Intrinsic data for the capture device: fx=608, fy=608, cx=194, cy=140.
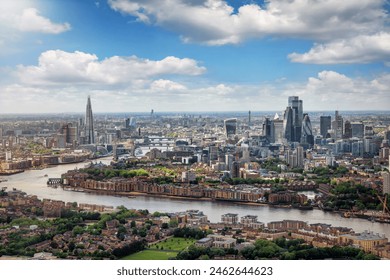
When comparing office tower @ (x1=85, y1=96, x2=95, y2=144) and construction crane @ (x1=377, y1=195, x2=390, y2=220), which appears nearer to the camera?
construction crane @ (x1=377, y1=195, x2=390, y2=220)

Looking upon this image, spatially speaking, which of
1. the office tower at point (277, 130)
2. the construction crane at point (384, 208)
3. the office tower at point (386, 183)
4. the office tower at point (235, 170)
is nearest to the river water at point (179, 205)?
the construction crane at point (384, 208)

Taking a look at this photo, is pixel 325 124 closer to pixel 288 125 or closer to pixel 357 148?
pixel 288 125

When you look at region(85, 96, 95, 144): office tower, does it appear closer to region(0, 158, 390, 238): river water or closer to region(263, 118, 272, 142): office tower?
region(0, 158, 390, 238): river water

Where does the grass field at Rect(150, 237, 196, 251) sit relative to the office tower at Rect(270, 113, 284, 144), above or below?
below

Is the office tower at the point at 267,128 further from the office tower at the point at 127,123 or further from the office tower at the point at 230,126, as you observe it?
the office tower at the point at 127,123

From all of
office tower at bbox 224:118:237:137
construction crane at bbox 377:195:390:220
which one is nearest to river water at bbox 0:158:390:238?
construction crane at bbox 377:195:390:220
